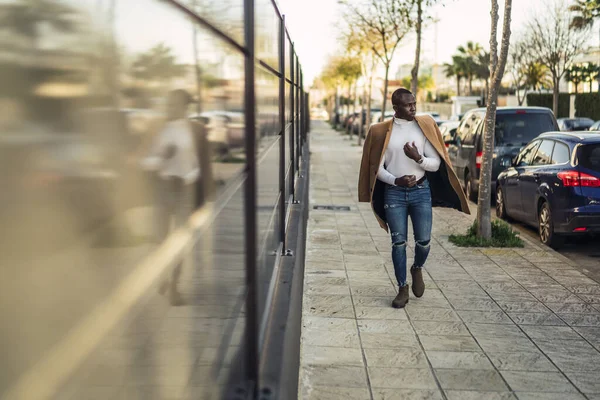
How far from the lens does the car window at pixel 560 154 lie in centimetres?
1036

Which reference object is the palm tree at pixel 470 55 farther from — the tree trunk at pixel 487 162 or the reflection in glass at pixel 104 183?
the reflection in glass at pixel 104 183

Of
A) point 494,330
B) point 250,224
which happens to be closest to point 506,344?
point 494,330

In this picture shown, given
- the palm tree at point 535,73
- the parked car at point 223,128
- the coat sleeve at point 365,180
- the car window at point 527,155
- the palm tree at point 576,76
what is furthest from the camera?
the palm tree at point 535,73

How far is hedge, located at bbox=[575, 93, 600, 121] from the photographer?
46.6 meters

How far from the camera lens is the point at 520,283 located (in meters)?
7.84

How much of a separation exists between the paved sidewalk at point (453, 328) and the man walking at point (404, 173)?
0.58 meters

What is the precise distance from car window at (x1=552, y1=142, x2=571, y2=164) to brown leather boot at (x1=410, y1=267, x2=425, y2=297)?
416 centimetres

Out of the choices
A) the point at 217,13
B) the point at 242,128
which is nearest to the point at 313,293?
the point at 242,128

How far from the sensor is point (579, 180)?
991 cm

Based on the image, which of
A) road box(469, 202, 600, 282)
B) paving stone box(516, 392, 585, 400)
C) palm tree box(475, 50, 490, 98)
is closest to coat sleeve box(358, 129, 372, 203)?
paving stone box(516, 392, 585, 400)

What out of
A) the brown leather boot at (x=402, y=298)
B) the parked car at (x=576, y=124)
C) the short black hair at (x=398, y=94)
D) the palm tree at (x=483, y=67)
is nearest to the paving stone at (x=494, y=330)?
the brown leather boot at (x=402, y=298)

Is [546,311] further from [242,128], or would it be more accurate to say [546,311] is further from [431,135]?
[242,128]

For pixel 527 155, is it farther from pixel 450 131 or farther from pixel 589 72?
pixel 589 72

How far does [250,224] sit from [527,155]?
956 centimetres
